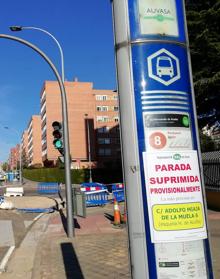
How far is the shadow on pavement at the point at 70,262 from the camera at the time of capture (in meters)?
7.33

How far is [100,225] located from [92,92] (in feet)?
298

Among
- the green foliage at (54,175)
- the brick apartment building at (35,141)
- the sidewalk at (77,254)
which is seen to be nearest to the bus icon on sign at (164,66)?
the sidewalk at (77,254)

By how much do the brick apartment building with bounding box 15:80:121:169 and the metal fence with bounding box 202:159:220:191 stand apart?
78047 millimetres

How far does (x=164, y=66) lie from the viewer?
3287 mm

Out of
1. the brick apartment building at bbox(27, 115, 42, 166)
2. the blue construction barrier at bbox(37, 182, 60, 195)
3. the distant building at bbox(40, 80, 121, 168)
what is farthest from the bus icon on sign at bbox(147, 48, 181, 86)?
the brick apartment building at bbox(27, 115, 42, 166)

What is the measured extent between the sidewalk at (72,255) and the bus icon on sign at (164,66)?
4662 millimetres

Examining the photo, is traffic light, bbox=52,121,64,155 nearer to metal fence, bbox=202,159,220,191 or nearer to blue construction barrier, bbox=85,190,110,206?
metal fence, bbox=202,159,220,191

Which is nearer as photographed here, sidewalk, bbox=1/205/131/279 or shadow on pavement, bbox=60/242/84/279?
shadow on pavement, bbox=60/242/84/279

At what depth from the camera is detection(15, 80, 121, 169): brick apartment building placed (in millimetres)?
97312

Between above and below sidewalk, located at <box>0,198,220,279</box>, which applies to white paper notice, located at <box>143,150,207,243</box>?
above

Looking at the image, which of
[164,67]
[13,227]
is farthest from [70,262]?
[13,227]

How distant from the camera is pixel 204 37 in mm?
18281

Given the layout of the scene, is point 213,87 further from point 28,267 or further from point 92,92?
point 92,92

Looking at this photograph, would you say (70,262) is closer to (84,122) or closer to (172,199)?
(172,199)
